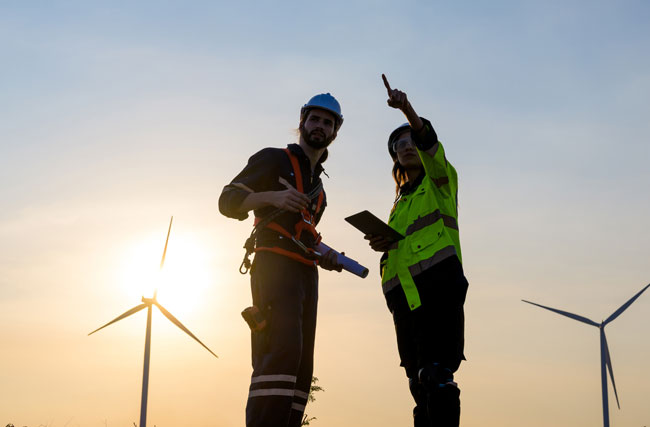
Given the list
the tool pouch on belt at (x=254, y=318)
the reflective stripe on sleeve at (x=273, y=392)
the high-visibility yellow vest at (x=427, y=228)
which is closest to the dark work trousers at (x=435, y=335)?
the high-visibility yellow vest at (x=427, y=228)

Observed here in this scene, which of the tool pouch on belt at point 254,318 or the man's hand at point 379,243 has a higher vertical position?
the man's hand at point 379,243

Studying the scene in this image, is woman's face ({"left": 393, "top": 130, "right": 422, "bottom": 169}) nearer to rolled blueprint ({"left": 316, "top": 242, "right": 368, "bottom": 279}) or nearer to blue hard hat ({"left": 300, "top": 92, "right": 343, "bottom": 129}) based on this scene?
blue hard hat ({"left": 300, "top": 92, "right": 343, "bottom": 129})

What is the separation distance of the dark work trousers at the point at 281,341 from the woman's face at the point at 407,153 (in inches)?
83.0

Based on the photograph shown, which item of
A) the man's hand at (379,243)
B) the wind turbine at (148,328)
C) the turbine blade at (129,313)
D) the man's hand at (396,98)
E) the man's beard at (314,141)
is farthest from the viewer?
the turbine blade at (129,313)

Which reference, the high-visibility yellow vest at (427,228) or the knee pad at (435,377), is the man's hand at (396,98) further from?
the knee pad at (435,377)

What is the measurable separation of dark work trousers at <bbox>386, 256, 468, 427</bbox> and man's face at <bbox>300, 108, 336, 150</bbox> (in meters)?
1.79

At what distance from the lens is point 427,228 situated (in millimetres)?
8398

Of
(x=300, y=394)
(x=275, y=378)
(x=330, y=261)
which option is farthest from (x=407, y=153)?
(x=275, y=378)

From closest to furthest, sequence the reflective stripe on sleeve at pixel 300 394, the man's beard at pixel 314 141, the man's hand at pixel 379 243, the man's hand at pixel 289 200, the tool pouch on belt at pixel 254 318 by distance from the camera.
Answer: the tool pouch on belt at pixel 254 318 < the man's hand at pixel 289 200 < the reflective stripe on sleeve at pixel 300 394 < the man's beard at pixel 314 141 < the man's hand at pixel 379 243

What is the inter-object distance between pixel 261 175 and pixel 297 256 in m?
0.94

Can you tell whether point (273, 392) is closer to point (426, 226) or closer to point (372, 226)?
point (372, 226)

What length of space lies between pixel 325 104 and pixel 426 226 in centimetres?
174

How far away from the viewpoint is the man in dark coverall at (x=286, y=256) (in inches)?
275

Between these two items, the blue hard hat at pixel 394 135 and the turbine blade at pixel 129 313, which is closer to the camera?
the blue hard hat at pixel 394 135
